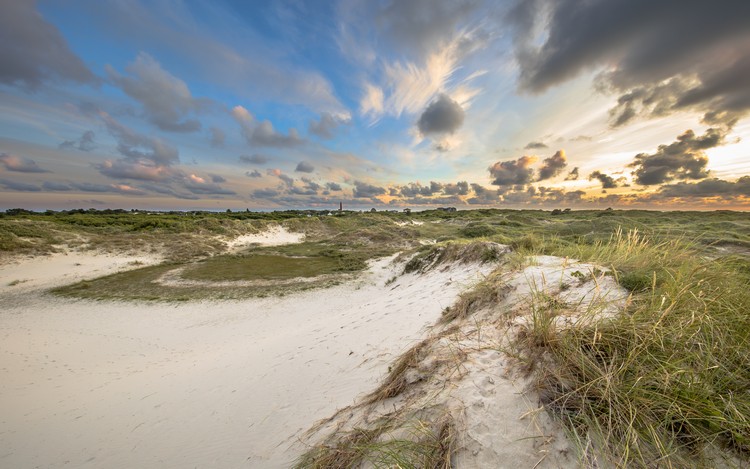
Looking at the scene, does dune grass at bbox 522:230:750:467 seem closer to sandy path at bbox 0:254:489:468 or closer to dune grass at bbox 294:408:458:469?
dune grass at bbox 294:408:458:469

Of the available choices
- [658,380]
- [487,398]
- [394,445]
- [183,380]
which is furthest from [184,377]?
[658,380]

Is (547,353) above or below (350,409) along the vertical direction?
above

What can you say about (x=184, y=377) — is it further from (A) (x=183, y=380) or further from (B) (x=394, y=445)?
(B) (x=394, y=445)

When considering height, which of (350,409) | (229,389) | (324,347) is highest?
(350,409)

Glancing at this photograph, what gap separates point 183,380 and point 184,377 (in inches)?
6.2

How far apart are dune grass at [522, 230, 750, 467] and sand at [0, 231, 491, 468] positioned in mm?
2287

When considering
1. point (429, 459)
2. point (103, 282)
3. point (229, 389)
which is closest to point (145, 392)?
point (229, 389)

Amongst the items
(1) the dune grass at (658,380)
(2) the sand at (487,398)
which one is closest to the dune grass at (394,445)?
(2) the sand at (487,398)

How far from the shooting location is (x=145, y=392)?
5141mm

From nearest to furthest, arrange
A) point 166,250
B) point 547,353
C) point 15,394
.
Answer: point 547,353, point 15,394, point 166,250

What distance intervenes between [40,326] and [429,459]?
1381 cm

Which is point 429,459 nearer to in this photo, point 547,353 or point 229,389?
point 547,353

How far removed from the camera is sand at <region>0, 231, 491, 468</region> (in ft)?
11.3

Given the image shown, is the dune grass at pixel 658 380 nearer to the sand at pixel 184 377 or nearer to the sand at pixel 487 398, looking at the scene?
the sand at pixel 487 398
